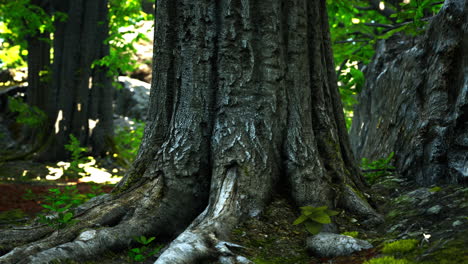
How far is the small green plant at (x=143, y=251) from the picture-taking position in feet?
10.3

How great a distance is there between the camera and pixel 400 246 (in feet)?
9.62

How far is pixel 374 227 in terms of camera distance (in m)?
3.82

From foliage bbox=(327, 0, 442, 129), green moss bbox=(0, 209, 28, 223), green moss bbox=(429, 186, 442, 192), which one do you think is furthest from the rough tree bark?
green moss bbox=(0, 209, 28, 223)

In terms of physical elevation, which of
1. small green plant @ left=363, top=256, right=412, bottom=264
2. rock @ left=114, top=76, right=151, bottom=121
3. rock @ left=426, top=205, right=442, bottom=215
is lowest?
small green plant @ left=363, top=256, right=412, bottom=264

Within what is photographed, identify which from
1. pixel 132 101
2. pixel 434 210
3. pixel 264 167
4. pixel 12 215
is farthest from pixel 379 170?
pixel 132 101

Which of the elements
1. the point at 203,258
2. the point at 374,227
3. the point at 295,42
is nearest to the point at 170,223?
the point at 203,258

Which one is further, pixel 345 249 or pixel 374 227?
pixel 374 227

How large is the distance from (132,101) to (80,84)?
9567 mm

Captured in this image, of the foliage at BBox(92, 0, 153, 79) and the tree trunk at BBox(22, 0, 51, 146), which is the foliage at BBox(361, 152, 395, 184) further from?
the tree trunk at BBox(22, 0, 51, 146)

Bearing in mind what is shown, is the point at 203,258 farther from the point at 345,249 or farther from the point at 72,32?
the point at 72,32

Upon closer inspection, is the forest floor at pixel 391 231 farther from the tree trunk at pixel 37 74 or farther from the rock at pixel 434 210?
the tree trunk at pixel 37 74

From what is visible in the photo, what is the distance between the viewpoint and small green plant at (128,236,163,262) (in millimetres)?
3153

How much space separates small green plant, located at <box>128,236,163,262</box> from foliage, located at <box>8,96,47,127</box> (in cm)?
928

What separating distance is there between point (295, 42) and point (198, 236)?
8.24 ft
